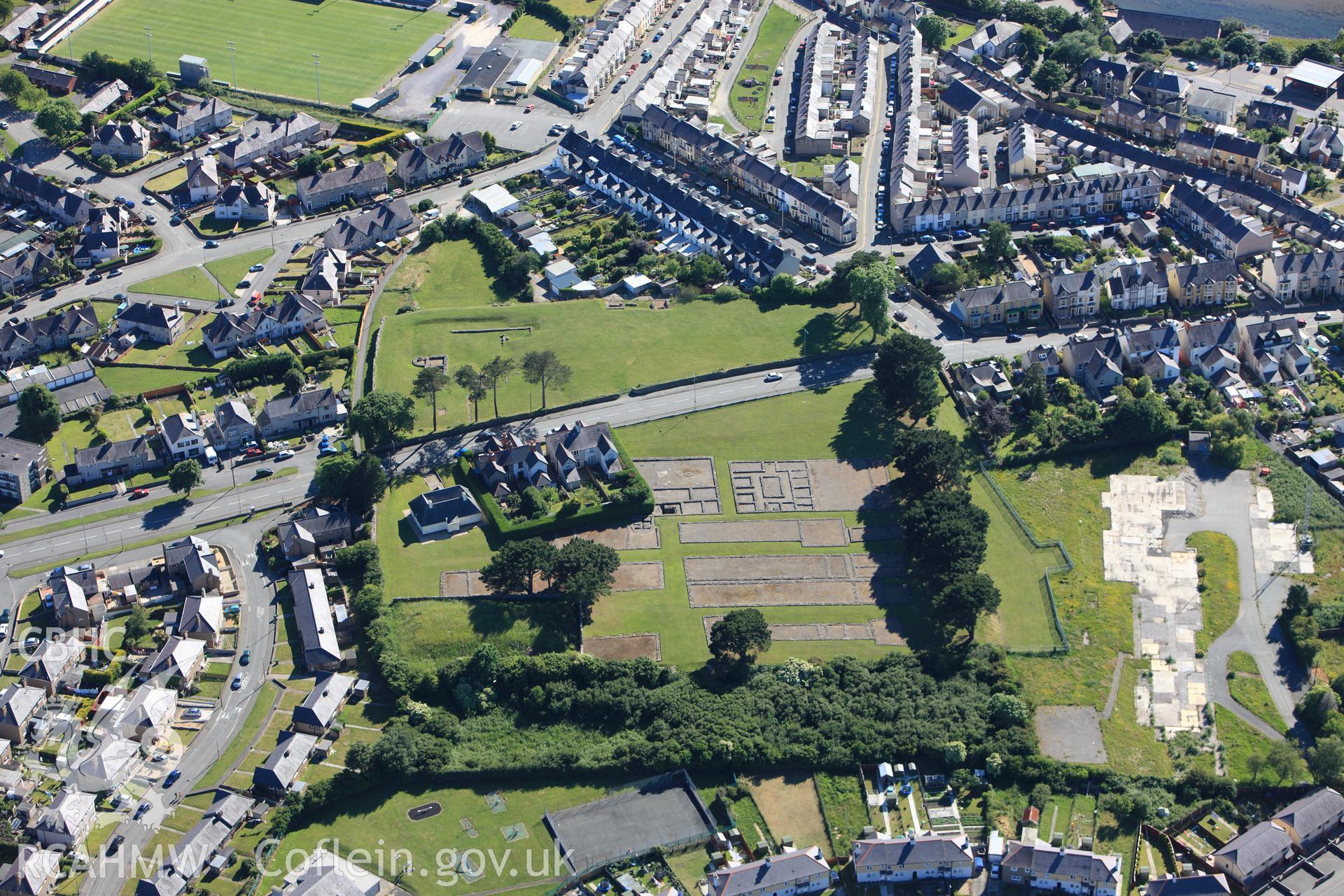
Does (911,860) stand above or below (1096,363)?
below

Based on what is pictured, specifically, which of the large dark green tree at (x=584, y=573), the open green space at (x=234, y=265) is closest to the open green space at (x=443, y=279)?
the open green space at (x=234, y=265)

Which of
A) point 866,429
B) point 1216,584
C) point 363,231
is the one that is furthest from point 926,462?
point 363,231

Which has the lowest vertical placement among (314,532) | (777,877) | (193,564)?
(777,877)

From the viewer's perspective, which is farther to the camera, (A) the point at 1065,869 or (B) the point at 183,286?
(B) the point at 183,286

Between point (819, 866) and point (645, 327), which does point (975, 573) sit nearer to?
point (819, 866)

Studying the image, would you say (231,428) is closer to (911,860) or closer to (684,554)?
(684,554)

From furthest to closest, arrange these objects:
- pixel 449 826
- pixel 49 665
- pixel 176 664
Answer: pixel 49 665 → pixel 176 664 → pixel 449 826
